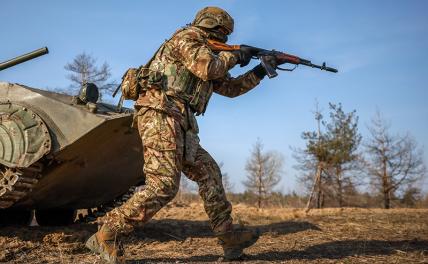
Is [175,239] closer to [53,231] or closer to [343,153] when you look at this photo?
[53,231]

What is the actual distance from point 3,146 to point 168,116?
1.93 m

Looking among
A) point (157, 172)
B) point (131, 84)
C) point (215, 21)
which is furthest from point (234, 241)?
point (215, 21)

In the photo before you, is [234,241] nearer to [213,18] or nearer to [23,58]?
[213,18]

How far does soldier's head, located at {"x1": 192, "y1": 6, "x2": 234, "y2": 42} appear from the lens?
4340 millimetres

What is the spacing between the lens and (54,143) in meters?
4.81

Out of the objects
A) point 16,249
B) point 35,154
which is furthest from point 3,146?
point 16,249

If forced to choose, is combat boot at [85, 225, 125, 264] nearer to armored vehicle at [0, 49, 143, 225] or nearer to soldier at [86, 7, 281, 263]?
soldier at [86, 7, 281, 263]

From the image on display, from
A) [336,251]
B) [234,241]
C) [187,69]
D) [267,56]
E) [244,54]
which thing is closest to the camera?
[187,69]

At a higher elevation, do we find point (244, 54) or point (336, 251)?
point (244, 54)

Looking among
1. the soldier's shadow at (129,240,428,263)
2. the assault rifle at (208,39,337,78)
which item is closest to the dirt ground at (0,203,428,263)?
the soldier's shadow at (129,240,428,263)

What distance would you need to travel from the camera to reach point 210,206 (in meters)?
4.26

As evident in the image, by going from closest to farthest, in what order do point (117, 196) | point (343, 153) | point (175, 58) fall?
point (175, 58)
point (117, 196)
point (343, 153)

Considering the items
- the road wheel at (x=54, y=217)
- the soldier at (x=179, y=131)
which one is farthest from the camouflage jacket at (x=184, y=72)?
the road wheel at (x=54, y=217)

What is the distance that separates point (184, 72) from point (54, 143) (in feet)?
5.20
